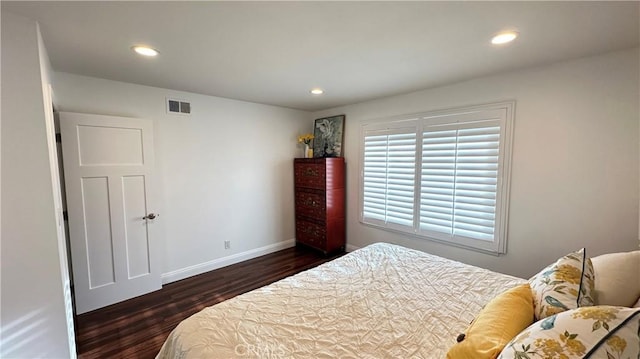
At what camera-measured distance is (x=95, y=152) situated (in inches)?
105

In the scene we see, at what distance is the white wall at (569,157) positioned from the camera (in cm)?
212

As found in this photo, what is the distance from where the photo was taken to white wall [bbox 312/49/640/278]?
2.12 metres

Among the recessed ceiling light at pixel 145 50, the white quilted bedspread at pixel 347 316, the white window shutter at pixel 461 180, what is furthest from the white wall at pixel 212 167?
the white window shutter at pixel 461 180

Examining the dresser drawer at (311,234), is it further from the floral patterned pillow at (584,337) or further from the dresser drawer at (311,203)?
the floral patterned pillow at (584,337)

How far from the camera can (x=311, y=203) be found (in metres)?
4.25

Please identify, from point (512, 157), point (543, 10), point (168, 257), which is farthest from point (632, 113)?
point (168, 257)

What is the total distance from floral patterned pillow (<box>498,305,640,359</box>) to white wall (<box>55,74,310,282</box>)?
137 inches

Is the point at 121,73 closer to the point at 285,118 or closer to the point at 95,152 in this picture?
the point at 95,152

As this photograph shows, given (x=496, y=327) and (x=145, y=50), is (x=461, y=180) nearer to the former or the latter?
(x=496, y=327)

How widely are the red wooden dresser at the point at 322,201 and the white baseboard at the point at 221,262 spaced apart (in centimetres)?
44

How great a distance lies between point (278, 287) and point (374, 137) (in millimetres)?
2610

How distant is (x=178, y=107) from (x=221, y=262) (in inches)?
85.6

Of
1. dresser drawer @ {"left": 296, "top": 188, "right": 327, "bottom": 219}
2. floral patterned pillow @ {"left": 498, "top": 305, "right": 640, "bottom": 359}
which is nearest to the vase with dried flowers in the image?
dresser drawer @ {"left": 296, "top": 188, "right": 327, "bottom": 219}

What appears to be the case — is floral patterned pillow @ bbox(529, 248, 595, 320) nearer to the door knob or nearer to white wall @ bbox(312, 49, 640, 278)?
white wall @ bbox(312, 49, 640, 278)
